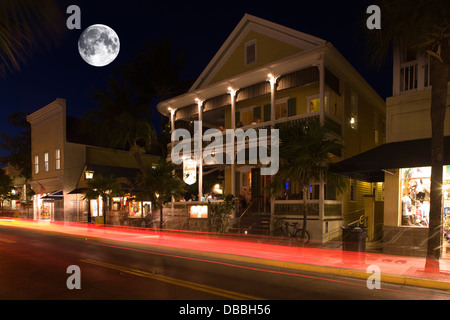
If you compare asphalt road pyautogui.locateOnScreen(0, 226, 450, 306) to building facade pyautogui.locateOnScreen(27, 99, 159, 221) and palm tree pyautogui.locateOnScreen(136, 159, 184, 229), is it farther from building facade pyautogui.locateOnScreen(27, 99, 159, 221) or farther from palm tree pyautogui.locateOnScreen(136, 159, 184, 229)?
building facade pyautogui.locateOnScreen(27, 99, 159, 221)

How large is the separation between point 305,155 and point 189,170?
10882 millimetres

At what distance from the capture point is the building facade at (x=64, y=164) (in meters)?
31.4

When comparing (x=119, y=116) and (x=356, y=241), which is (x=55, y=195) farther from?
(x=356, y=241)

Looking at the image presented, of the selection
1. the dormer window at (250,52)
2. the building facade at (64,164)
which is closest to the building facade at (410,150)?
the dormer window at (250,52)

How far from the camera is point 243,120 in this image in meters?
21.3

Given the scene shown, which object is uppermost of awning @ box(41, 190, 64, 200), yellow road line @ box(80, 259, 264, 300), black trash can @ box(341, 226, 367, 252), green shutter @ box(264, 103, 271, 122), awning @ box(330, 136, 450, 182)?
green shutter @ box(264, 103, 271, 122)

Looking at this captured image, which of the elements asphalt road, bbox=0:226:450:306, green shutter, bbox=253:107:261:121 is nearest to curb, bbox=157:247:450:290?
asphalt road, bbox=0:226:450:306

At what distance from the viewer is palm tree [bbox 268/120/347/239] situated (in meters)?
11.6

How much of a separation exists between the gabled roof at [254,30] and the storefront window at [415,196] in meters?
7.66

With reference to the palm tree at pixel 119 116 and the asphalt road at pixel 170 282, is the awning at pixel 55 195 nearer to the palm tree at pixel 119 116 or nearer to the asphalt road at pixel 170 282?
the palm tree at pixel 119 116

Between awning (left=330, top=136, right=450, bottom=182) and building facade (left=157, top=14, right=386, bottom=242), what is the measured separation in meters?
2.20
